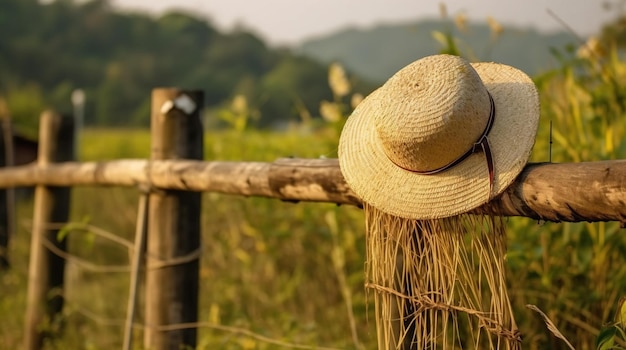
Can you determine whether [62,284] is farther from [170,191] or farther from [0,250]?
[0,250]

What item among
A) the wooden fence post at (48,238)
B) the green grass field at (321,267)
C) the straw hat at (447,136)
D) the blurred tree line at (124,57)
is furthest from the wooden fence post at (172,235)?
the blurred tree line at (124,57)

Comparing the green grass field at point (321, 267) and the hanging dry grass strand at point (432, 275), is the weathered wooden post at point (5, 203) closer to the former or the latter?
the green grass field at point (321, 267)

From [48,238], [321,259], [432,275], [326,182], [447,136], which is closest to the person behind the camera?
[447,136]

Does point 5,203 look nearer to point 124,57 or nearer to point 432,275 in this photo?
point 432,275

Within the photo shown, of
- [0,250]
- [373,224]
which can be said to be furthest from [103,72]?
[373,224]

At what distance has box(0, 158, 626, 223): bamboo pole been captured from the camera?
1.39 metres

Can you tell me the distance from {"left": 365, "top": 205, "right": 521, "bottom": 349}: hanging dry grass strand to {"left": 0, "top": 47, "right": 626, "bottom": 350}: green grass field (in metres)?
0.14

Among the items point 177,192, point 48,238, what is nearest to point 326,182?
point 177,192

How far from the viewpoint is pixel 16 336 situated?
13.2 ft

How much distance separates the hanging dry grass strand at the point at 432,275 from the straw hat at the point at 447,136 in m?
0.07

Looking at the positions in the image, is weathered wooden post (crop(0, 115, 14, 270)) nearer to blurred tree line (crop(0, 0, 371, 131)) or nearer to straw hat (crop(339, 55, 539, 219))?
straw hat (crop(339, 55, 539, 219))

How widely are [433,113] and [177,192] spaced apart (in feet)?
4.27

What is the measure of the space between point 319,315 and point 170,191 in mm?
1510

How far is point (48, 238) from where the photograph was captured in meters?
3.77
